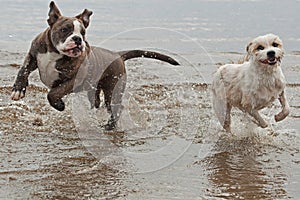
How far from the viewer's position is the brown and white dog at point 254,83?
698 centimetres

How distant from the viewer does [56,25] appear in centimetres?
660

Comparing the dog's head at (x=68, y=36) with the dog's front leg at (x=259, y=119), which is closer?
Result: the dog's head at (x=68, y=36)

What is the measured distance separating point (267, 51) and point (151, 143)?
1676mm

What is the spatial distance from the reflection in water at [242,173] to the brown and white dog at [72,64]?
144 cm

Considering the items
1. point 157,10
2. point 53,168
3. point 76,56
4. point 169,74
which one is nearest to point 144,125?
point 76,56

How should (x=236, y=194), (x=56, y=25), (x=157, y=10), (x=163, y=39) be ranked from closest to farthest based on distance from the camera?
(x=236, y=194), (x=56, y=25), (x=163, y=39), (x=157, y=10)

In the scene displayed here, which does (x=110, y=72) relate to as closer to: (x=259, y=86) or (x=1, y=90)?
(x=259, y=86)

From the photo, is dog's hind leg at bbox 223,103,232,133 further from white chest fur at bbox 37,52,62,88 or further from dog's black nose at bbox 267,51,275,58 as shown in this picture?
white chest fur at bbox 37,52,62,88

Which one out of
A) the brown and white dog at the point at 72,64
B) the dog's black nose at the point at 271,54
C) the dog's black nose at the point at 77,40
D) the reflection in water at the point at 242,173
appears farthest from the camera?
the dog's black nose at the point at 271,54

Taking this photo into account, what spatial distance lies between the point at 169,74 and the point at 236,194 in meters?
6.07

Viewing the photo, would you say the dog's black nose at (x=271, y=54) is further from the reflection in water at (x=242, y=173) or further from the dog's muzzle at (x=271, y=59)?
the reflection in water at (x=242, y=173)

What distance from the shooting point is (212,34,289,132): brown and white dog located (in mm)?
6984

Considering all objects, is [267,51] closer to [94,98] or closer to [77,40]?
[77,40]

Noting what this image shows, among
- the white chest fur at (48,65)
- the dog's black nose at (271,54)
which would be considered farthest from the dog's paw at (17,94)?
the dog's black nose at (271,54)
